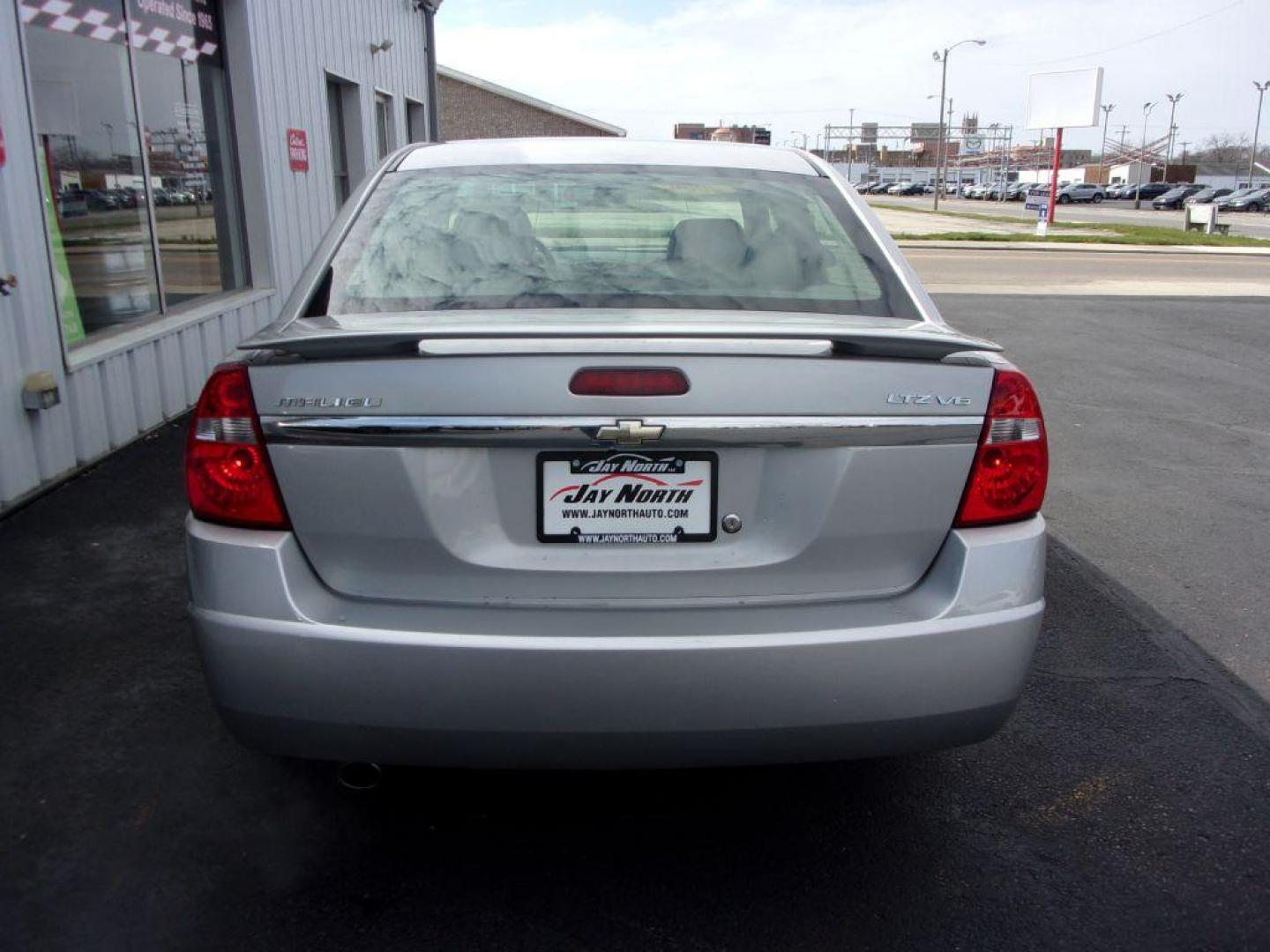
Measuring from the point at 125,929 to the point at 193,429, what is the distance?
1.07 m

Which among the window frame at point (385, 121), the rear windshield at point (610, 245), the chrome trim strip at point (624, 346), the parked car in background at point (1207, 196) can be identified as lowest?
the parked car in background at point (1207, 196)

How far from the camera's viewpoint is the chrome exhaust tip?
2938 millimetres

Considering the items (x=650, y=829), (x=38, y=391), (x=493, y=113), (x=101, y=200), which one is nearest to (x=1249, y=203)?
(x=493, y=113)

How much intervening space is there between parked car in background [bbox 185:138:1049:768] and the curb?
2579cm

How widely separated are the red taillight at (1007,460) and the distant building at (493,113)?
1399 inches

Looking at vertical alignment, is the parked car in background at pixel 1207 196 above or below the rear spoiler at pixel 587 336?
below

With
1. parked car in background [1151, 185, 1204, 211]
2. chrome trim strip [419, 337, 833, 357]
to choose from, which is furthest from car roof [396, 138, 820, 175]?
parked car in background [1151, 185, 1204, 211]

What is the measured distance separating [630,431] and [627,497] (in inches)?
6.0

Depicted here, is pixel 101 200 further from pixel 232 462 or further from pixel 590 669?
pixel 590 669

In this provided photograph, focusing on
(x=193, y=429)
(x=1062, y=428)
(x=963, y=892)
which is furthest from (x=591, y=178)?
(x=1062, y=428)

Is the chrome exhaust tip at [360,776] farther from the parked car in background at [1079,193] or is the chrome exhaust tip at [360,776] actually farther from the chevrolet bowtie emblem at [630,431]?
the parked car in background at [1079,193]

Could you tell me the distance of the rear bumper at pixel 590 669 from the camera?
7.25ft

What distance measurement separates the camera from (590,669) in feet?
7.22

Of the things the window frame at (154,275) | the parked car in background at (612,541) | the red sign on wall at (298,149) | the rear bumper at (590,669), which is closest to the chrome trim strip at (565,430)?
the parked car in background at (612,541)
